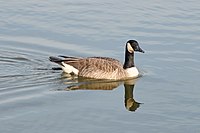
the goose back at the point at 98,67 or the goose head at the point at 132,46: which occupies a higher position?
the goose head at the point at 132,46

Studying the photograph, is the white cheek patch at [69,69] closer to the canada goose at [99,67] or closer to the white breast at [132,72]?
the canada goose at [99,67]

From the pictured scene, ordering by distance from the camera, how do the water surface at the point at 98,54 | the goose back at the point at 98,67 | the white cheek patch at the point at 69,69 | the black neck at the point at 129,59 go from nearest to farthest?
the water surface at the point at 98,54, the goose back at the point at 98,67, the white cheek patch at the point at 69,69, the black neck at the point at 129,59

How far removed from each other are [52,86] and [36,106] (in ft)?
5.54

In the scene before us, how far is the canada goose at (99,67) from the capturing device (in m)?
16.3

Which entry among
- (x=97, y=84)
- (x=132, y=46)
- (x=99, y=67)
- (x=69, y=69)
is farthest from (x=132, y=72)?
(x=69, y=69)

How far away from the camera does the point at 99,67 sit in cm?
1628

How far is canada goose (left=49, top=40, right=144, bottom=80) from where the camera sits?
1628 cm

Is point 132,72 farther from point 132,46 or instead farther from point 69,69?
point 69,69

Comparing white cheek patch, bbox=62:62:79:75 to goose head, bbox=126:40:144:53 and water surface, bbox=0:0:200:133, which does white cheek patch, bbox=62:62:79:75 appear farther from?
goose head, bbox=126:40:144:53

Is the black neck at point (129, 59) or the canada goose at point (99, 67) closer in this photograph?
the canada goose at point (99, 67)

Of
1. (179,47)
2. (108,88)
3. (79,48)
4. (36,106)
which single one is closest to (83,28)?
(79,48)

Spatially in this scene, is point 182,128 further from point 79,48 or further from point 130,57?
point 79,48

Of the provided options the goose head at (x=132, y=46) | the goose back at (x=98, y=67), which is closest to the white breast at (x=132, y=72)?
the goose back at (x=98, y=67)

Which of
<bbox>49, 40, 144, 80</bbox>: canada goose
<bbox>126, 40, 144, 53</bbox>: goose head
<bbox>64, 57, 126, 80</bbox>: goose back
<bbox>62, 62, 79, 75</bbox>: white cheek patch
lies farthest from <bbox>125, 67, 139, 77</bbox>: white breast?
<bbox>62, 62, 79, 75</bbox>: white cheek patch
